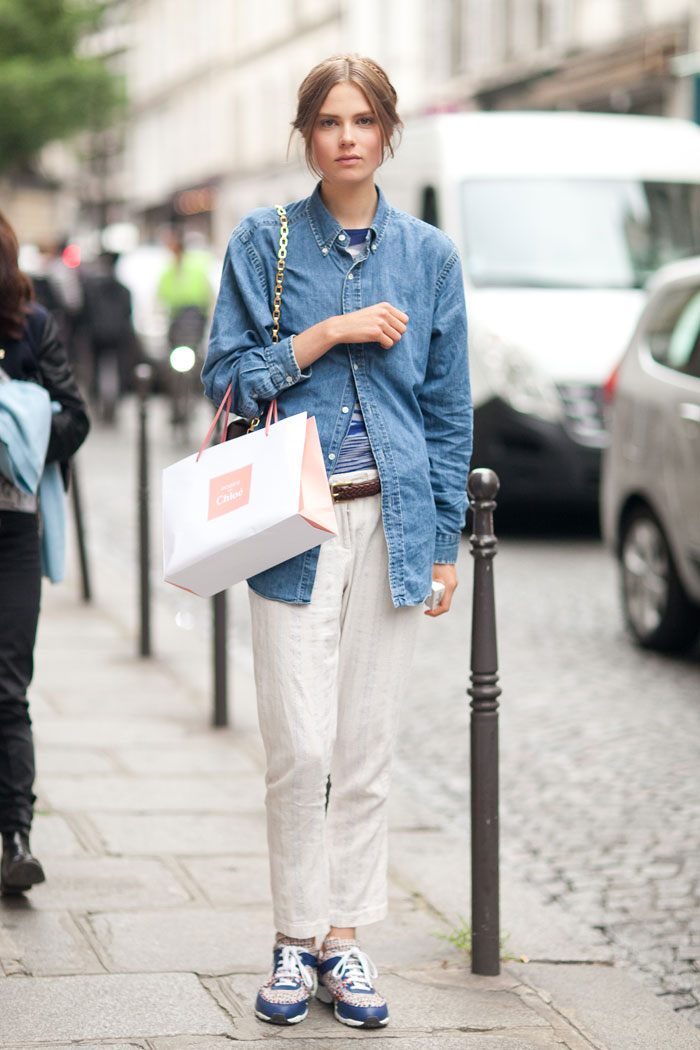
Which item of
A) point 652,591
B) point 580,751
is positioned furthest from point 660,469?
point 580,751

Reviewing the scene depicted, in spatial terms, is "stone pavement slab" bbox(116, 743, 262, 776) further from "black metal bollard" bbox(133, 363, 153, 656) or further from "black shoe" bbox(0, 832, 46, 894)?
"black metal bollard" bbox(133, 363, 153, 656)

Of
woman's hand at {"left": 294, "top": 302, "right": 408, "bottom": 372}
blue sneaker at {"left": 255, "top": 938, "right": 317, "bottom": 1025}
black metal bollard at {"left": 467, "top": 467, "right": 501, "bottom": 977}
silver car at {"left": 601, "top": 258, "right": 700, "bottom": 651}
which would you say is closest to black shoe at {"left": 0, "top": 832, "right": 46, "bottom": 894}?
blue sneaker at {"left": 255, "top": 938, "right": 317, "bottom": 1025}

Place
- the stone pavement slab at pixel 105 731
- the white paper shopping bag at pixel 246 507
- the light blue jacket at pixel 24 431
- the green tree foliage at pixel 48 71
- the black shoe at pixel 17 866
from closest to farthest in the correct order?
1. the white paper shopping bag at pixel 246 507
2. the light blue jacket at pixel 24 431
3. the black shoe at pixel 17 866
4. the stone pavement slab at pixel 105 731
5. the green tree foliage at pixel 48 71

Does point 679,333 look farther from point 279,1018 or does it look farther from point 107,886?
point 279,1018

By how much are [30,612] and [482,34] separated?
25705 mm

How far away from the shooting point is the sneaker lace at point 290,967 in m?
3.57

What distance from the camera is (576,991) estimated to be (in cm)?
390

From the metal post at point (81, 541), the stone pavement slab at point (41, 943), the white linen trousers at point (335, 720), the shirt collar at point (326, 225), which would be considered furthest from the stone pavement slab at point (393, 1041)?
the metal post at point (81, 541)

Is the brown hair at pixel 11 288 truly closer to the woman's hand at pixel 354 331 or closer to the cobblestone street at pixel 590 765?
the woman's hand at pixel 354 331

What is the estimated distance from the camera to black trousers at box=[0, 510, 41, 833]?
14.0 feet

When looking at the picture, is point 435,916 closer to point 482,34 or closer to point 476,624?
point 476,624

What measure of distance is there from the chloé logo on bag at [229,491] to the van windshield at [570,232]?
783 cm

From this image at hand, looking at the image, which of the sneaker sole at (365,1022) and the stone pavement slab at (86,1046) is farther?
the sneaker sole at (365,1022)

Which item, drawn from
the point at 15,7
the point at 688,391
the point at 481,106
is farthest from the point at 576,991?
the point at 15,7
